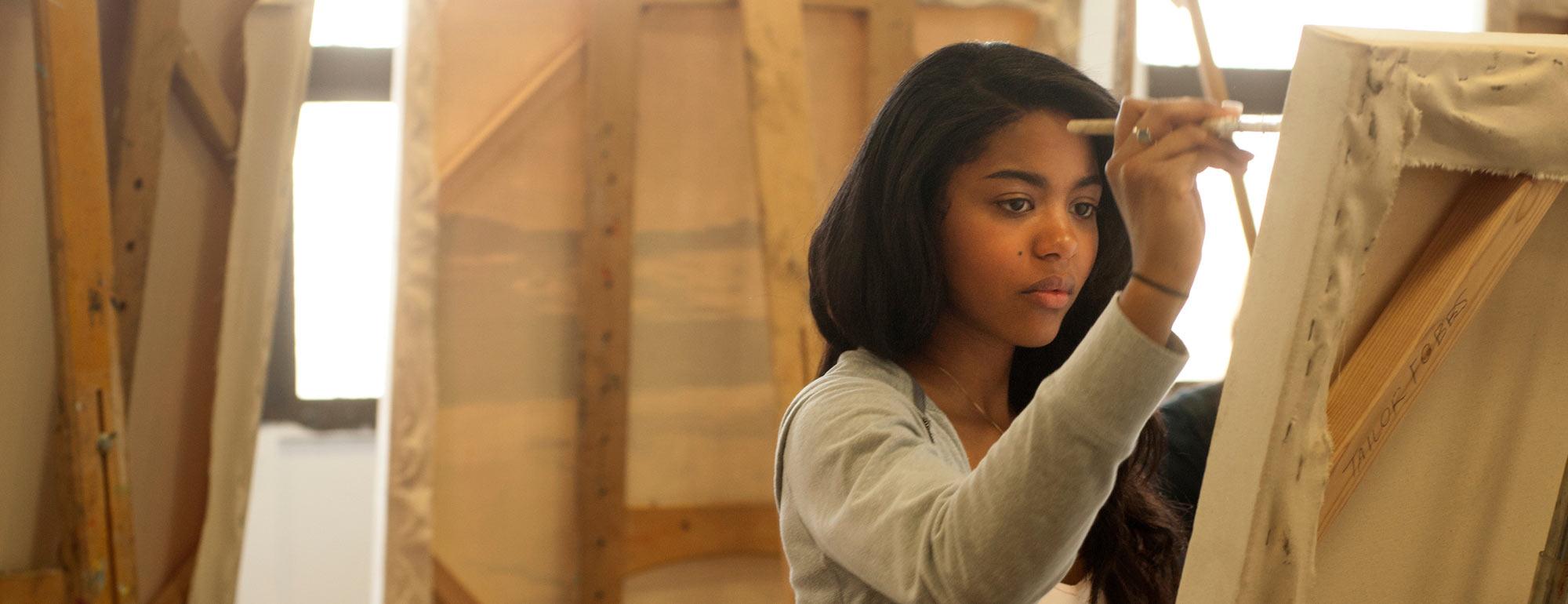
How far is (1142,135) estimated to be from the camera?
84cm

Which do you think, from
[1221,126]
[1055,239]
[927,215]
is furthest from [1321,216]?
[927,215]

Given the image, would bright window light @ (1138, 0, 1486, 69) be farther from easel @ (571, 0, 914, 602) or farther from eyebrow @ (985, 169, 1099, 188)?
eyebrow @ (985, 169, 1099, 188)

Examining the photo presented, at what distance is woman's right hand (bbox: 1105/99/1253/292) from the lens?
80 cm

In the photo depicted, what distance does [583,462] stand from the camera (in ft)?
9.00

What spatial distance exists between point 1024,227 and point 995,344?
0.18m

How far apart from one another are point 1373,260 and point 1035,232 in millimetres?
262

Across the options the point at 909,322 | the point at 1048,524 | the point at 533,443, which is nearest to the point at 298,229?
the point at 533,443

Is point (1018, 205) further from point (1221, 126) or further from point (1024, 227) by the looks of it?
point (1221, 126)

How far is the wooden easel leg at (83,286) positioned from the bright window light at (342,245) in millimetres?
1388

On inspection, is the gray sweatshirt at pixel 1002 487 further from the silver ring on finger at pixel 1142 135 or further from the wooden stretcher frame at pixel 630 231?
the wooden stretcher frame at pixel 630 231

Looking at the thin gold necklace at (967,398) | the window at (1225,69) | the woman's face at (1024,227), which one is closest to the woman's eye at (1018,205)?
the woman's face at (1024,227)

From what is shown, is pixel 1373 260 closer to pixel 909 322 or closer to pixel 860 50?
pixel 909 322

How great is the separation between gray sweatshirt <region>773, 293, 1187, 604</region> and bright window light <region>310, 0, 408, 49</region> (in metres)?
2.92

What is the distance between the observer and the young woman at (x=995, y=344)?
31.1 inches
